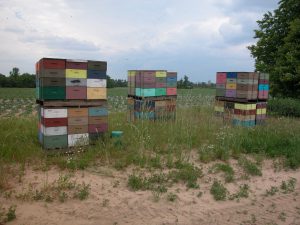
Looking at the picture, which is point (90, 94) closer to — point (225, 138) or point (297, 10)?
point (225, 138)

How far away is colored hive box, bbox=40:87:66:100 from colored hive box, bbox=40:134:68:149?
97cm

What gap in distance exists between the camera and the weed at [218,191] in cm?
561

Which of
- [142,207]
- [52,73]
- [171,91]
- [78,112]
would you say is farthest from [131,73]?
[142,207]

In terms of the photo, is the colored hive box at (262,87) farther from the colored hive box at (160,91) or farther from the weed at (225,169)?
the weed at (225,169)

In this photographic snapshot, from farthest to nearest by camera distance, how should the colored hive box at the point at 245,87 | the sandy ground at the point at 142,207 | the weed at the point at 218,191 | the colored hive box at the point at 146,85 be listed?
1. the colored hive box at the point at 245,87
2. the colored hive box at the point at 146,85
3. the weed at the point at 218,191
4. the sandy ground at the point at 142,207

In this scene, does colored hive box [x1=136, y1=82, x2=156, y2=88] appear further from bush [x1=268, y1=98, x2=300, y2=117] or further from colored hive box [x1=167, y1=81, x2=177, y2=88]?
bush [x1=268, y1=98, x2=300, y2=117]

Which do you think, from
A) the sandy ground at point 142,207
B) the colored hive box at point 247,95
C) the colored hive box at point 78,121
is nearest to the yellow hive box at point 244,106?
the colored hive box at point 247,95

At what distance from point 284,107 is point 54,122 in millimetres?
13042

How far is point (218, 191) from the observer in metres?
5.78

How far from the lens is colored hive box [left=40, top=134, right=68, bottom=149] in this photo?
279 inches

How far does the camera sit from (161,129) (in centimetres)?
954

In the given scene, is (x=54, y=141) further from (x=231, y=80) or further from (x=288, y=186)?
(x=231, y=80)

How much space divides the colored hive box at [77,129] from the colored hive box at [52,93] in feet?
2.61

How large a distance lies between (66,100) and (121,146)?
1866 millimetres
